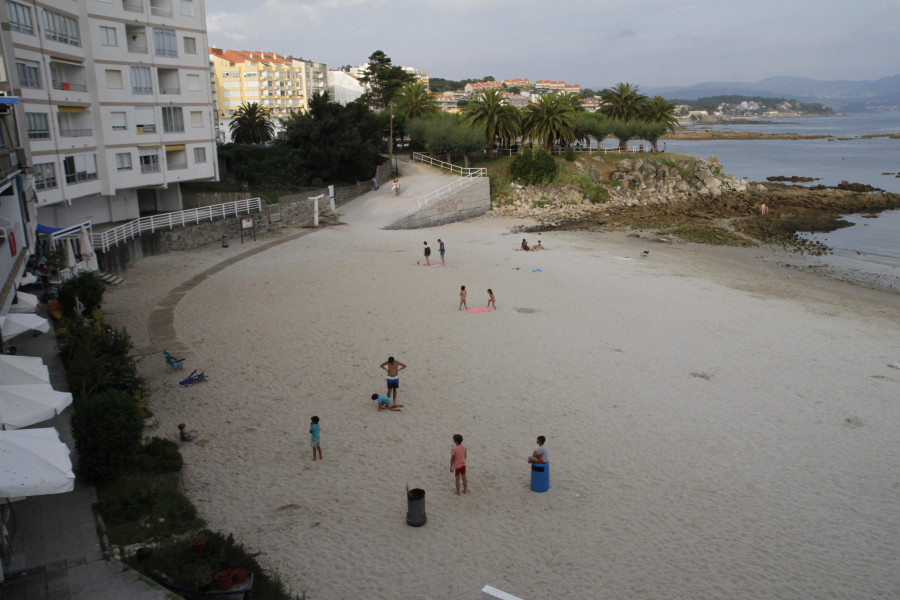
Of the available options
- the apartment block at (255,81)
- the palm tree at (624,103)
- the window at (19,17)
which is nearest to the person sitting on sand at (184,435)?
the window at (19,17)

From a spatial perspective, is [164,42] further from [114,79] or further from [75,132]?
[75,132]

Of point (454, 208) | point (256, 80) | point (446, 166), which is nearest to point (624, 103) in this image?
point (446, 166)

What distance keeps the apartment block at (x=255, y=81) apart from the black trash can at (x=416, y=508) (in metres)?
105

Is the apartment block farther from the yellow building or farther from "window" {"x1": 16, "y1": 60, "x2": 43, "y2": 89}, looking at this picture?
"window" {"x1": 16, "y1": 60, "x2": 43, "y2": 89}

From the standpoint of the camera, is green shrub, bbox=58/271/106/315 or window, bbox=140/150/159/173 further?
window, bbox=140/150/159/173

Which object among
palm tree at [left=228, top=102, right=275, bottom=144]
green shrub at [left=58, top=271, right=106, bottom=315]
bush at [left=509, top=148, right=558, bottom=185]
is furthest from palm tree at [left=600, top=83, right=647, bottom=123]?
green shrub at [left=58, top=271, right=106, bottom=315]

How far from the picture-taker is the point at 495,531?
33.0 ft

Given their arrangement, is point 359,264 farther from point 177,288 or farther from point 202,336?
point 202,336

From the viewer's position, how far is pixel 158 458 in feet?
37.6

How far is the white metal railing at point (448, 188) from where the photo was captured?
132ft

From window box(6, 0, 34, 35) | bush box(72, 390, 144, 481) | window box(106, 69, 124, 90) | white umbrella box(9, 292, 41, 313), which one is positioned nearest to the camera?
bush box(72, 390, 144, 481)

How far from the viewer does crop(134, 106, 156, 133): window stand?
3219 centimetres

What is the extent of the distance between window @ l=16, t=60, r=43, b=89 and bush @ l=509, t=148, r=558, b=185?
30.8 meters

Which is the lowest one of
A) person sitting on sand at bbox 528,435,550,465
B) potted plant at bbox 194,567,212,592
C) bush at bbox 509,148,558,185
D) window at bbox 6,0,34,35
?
Answer: person sitting on sand at bbox 528,435,550,465
